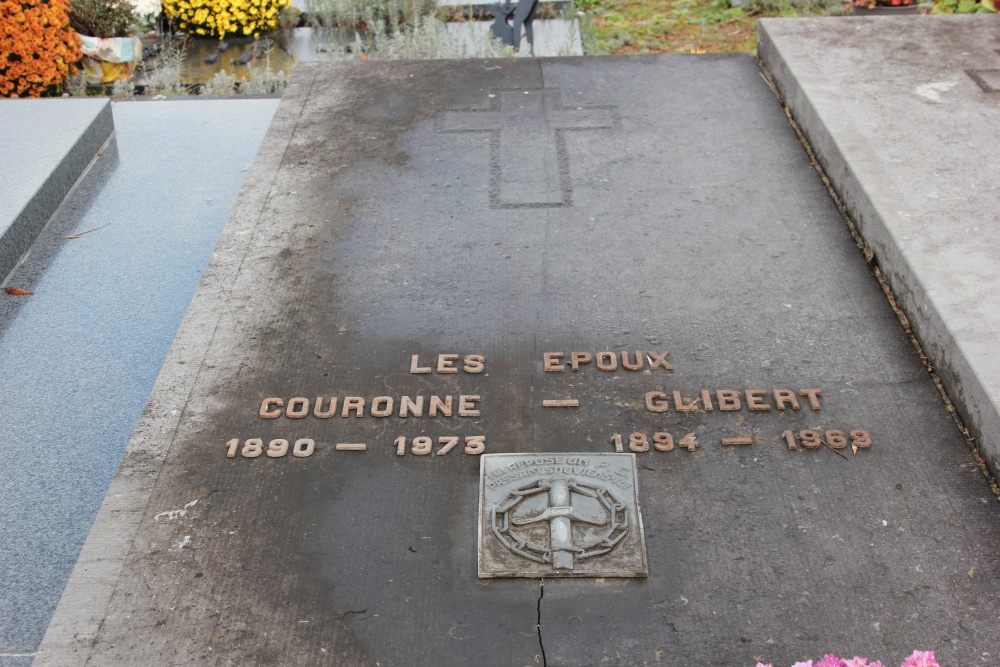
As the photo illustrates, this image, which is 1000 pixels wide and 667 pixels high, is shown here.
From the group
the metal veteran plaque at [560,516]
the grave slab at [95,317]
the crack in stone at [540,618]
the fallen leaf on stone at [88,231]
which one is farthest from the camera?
the fallen leaf on stone at [88,231]

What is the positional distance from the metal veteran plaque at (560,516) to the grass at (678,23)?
18.8 ft

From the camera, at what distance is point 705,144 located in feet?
15.6

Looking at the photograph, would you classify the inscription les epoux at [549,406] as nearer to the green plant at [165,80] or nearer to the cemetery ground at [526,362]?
the cemetery ground at [526,362]

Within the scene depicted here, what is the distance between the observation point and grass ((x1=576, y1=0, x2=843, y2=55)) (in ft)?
28.6

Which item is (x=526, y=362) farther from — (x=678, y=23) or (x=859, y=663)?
(x=678, y=23)

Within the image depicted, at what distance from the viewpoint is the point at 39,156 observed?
5242mm

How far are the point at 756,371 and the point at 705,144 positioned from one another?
1728 mm

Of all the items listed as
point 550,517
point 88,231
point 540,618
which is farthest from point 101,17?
point 540,618

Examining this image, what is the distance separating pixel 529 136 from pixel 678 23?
5.19 metres

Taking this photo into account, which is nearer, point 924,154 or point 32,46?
point 924,154

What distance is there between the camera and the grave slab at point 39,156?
4824 mm

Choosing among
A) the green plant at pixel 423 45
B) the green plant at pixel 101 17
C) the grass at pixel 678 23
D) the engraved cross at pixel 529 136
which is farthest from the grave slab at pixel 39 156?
the grass at pixel 678 23

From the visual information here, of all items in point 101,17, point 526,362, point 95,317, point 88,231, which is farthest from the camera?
point 101,17

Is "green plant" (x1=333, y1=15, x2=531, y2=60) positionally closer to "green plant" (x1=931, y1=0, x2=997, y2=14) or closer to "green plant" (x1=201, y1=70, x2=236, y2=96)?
"green plant" (x1=201, y1=70, x2=236, y2=96)
